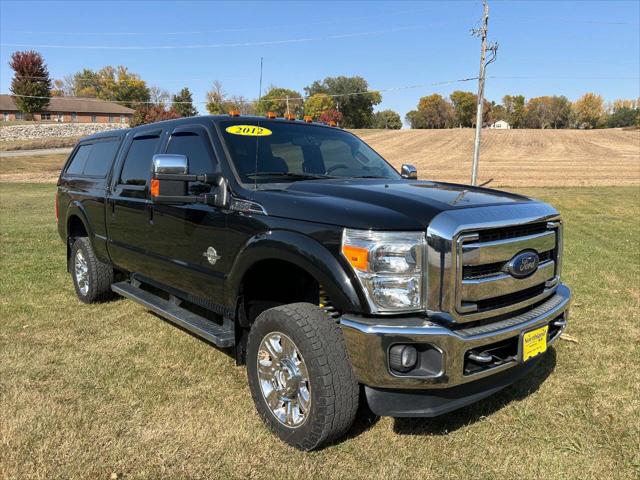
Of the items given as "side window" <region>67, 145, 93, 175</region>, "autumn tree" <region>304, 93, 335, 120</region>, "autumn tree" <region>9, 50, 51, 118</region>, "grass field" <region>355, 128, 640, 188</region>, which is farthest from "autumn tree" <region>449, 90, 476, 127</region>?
"side window" <region>67, 145, 93, 175</region>

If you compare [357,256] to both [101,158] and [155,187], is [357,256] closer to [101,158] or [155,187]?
[155,187]

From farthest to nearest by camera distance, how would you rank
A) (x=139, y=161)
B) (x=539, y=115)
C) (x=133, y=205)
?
(x=539, y=115) → (x=139, y=161) → (x=133, y=205)

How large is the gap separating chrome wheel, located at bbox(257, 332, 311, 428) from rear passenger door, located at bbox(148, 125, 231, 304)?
71 cm

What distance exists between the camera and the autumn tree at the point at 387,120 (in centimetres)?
12625

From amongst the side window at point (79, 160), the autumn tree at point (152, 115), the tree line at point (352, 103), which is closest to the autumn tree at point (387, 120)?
the tree line at point (352, 103)

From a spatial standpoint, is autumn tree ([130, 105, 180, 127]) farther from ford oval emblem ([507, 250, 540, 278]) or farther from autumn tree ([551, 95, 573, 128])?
autumn tree ([551, 95, 573, 128])

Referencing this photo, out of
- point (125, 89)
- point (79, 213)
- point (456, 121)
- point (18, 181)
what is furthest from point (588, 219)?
point (456, 121)

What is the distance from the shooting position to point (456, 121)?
12300 cm

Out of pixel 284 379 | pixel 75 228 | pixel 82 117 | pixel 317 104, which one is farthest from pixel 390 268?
pixel 82 117

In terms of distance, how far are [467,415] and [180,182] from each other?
254 centimetres

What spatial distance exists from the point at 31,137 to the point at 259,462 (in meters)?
65.6

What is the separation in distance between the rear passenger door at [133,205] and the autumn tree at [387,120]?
4820 inches

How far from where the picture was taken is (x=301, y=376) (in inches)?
117

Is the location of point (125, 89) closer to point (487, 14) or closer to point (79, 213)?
point (487, 14)
